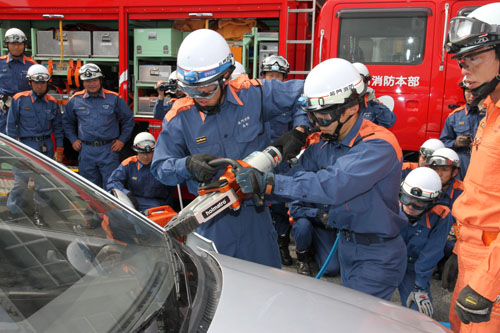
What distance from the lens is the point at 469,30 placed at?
1845 mm

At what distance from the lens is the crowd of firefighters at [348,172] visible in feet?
6.20

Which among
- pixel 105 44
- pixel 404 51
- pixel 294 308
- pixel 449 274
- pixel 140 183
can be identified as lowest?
pixel 449 274

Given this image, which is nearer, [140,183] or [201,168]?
[201,168]

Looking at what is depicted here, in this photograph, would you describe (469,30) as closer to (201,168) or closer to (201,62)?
(201,62)

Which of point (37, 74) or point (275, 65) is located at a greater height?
point (275, 65)

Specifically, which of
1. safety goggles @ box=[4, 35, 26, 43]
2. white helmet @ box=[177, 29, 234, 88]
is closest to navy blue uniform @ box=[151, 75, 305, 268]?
white helmet @ box=[177, 29, 234, 88]

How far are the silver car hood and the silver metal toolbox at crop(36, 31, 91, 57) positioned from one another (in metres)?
5.40

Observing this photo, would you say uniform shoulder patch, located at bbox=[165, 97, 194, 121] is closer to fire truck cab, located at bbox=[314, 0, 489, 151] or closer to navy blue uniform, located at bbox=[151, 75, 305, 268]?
navy blue uniform, located at bbox=[151, 75, 305, 268]

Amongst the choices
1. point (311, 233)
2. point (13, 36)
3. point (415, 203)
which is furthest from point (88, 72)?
point (415, 203)

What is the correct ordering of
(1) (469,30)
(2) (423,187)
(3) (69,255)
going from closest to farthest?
1. (3) (69,255)
2. (1) (469,30)
3. (2) (423,187)

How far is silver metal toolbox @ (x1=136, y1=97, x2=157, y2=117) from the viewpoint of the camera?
6133 millimetres

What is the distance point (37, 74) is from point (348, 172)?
5.33m

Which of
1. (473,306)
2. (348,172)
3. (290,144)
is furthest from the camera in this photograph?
(290,144)

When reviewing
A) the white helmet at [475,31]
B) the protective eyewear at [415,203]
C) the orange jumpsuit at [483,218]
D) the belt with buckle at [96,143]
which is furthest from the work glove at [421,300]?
the belt with buckle at [96,143]
